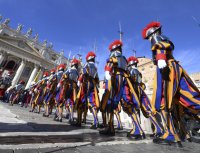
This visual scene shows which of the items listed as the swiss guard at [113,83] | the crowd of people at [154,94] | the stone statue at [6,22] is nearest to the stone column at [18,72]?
the stone statue at [6,22]

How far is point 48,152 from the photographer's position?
1.56m

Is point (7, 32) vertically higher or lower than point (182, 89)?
higher

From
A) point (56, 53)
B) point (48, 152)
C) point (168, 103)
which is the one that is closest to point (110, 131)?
point (168, 103)

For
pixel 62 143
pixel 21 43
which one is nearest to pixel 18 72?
pixel 21 43

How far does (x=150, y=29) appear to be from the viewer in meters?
3.69

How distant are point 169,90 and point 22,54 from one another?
45135 millimetres

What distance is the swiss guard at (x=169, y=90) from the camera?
2847 millimetres

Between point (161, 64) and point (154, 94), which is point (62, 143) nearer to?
point (154, 94)

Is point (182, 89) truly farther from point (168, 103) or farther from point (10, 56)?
point (10, 56)

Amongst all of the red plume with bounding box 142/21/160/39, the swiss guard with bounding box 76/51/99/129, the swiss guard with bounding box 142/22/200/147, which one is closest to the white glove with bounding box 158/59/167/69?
the swiss guard with bounding box 142/22/200/147

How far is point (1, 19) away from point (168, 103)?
47.8 meters

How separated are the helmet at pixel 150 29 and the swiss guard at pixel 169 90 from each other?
384 mm

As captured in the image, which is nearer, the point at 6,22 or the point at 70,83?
the point at 70,83

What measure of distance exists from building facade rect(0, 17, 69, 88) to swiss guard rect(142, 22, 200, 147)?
118 feet
